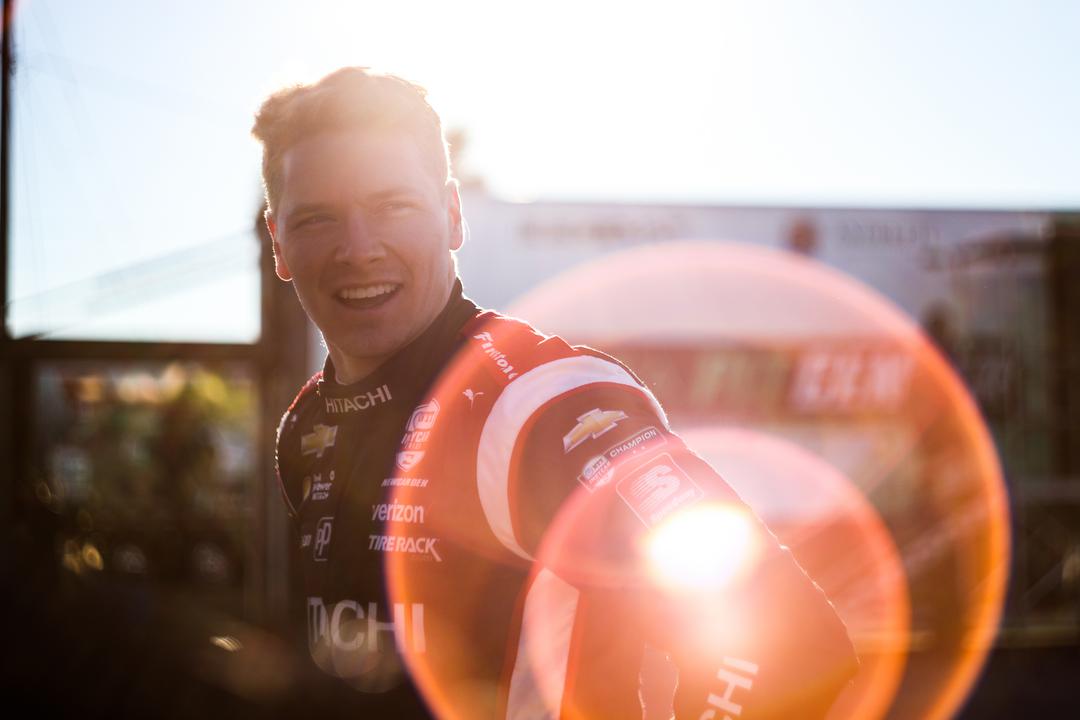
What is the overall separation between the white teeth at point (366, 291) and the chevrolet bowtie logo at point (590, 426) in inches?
19.7

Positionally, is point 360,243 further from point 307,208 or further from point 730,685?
point 730,685

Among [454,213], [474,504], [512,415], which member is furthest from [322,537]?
[454,213]

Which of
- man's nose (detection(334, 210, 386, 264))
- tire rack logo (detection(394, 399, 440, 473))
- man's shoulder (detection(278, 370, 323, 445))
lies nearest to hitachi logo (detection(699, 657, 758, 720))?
tire rack logo (detection(394, 399, 440, 473))

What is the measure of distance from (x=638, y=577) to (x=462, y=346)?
50 centimetres

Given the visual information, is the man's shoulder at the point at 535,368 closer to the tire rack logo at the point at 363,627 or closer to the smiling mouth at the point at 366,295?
the smiling mouth at the point at 366,295

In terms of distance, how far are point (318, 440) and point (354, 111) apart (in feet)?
2.14

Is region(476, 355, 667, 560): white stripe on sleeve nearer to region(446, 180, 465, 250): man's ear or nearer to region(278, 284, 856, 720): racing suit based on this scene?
region(278, 284, 856, 720): racing suit

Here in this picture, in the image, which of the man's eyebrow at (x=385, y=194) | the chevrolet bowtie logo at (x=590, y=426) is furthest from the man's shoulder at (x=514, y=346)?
the man's eyebrow at (x=385, y=194)

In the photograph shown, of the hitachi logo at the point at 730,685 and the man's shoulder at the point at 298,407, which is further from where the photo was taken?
the man's shoulder at the point at 298,407

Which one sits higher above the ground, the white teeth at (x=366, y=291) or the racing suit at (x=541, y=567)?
the white teeth at (x=366, y=291)

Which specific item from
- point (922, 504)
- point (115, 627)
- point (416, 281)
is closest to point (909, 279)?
A: point (922, 504)

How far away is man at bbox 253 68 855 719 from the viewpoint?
3.71 ft

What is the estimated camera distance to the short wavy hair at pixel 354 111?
151 centimetres

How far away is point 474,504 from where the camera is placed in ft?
4.24
